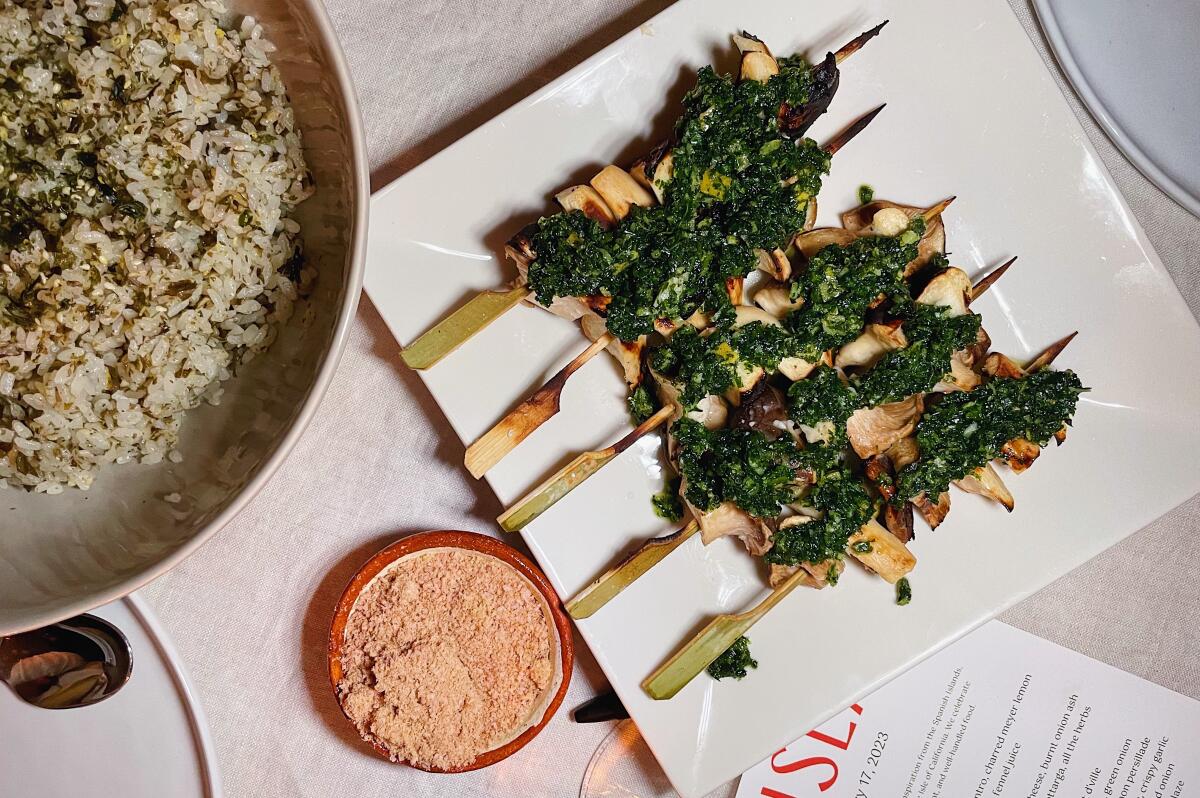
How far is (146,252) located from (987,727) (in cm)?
212

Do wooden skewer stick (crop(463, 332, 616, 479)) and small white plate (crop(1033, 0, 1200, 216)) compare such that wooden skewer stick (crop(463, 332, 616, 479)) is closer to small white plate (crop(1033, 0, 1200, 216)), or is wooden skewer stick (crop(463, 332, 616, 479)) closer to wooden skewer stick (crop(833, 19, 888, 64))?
wooden skewer stick (crop(833, 19, 888, 64))

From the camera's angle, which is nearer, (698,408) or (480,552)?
(698,408)

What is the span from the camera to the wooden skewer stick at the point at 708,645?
1854 millimetres

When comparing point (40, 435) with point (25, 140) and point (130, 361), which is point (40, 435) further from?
point (25, 140)

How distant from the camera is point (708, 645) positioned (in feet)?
6.10

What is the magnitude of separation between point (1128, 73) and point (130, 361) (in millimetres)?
2235

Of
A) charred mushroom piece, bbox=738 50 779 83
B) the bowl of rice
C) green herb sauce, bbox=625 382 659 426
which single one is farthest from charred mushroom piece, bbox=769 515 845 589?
the bowl of rice

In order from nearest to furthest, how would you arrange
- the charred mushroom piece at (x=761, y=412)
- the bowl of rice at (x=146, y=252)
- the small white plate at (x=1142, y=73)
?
the bowl of rice at (x=146, y=252), the charred mushroom piece at (x=761, y=412), the small white plate at (x=1142, y=73)

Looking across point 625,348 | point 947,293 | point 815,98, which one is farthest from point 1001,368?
point 625,348

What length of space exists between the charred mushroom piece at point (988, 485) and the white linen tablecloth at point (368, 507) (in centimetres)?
36

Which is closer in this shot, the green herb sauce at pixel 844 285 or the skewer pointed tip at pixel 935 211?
the green herb sauce at pixel 844 285

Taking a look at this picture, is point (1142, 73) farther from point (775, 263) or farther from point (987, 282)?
point (775, 263)

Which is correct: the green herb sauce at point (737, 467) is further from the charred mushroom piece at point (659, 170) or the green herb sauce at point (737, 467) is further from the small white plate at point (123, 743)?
the small white plate at point (123, 743)

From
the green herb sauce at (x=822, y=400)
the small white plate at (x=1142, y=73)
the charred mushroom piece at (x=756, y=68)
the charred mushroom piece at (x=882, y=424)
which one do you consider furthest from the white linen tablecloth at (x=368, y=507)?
the green herb sauce at (x=822, y=400)
